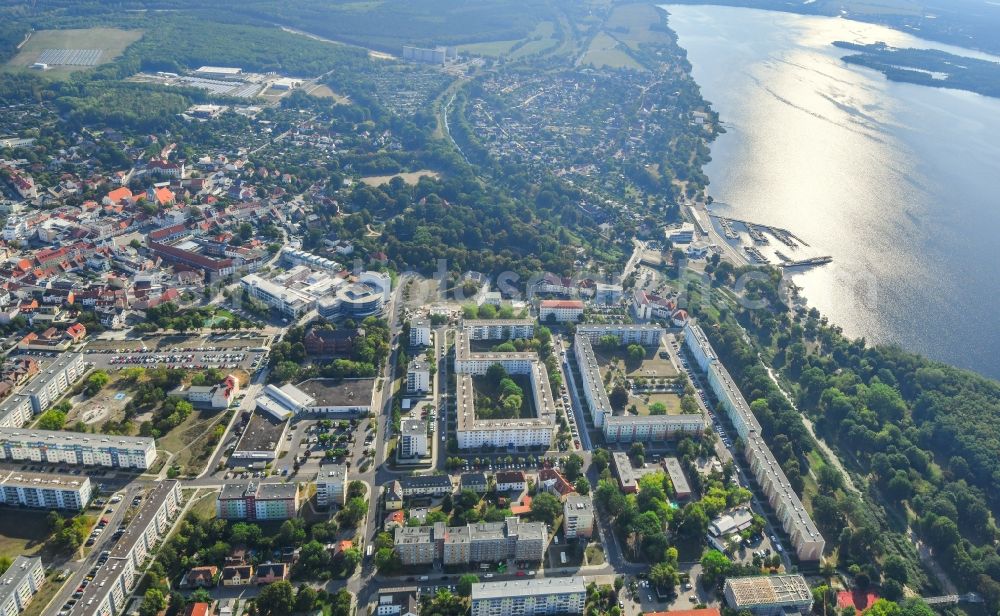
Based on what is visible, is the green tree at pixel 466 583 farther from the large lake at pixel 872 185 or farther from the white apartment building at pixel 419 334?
the large lake at pixel 872 185

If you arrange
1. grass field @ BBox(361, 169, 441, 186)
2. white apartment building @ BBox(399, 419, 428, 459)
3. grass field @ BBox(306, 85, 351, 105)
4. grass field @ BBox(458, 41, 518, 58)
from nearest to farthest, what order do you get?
1. white apartment building @ BBox(399, 419, 428, 459)
2. grass field @ BBox(361, 169, 441, 186)
3. grass field @ BBox(306, 85, 351, 105)
4. grass field @ BBox(458, 41, 518, 58)

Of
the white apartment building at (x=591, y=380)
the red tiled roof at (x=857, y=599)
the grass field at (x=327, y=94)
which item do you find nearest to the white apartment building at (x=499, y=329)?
the white apartment building at (x=591, y=380)

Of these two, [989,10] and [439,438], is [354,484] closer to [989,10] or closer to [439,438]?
[439,438]

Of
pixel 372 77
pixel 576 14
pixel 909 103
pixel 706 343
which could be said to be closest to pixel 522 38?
pixel 576 14

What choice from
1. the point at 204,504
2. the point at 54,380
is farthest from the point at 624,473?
the point at 54,380

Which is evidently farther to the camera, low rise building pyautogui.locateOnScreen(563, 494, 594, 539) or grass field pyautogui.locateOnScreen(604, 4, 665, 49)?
grass field pyautogui.locateOnScreen(604, 4, 665, 49)

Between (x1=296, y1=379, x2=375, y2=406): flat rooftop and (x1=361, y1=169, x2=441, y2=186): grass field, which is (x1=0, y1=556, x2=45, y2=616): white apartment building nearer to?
(x1=296, y1=379, x2=375, y2=406): flat rooftop

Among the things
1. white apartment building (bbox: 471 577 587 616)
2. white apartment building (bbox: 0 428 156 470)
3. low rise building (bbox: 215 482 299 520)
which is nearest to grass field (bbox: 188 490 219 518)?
low rise building (bbox: 215 482 299 520)
